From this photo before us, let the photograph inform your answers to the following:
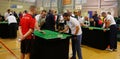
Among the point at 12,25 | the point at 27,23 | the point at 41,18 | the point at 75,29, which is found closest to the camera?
the point at 27,23

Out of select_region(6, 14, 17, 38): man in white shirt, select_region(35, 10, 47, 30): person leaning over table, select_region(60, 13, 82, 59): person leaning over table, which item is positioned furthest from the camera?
select_region(6, 14, 17, 38): man in white shirt

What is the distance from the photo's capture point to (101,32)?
6.81m

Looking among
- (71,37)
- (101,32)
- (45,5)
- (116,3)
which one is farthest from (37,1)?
(71,37)

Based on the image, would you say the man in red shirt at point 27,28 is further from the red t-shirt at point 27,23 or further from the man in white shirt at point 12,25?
the man in white shirt at point 12,25

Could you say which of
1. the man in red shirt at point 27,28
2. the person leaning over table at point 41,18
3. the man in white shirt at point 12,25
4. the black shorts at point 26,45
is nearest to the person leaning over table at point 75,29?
Answer: the man in red shirt at point 27,28

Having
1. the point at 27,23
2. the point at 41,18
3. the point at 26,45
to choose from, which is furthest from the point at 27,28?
the point at 41,18

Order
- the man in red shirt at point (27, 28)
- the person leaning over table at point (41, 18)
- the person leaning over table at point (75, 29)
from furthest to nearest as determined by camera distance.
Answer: the person leaning over table at point (41, 18) → the person leaning over table at point (75, 29) → the man in red shirt at point (27, 28)

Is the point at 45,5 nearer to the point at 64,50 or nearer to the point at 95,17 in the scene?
→ the point at 95,17

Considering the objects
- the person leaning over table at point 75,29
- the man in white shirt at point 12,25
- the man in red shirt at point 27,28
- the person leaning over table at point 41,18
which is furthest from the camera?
the man in white shirt at point 12,25

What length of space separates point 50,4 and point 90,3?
14.7ft

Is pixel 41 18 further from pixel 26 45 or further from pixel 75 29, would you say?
pixel 26 45

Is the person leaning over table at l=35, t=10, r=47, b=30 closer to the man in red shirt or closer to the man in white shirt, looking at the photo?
the man in white shirt

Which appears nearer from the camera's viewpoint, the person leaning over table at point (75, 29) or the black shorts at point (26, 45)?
the black shorts at point (26, 45)

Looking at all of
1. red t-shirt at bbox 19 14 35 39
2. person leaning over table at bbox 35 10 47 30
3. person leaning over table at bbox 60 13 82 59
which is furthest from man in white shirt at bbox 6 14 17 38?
red t-shirt at bbox 19 14 35 39
